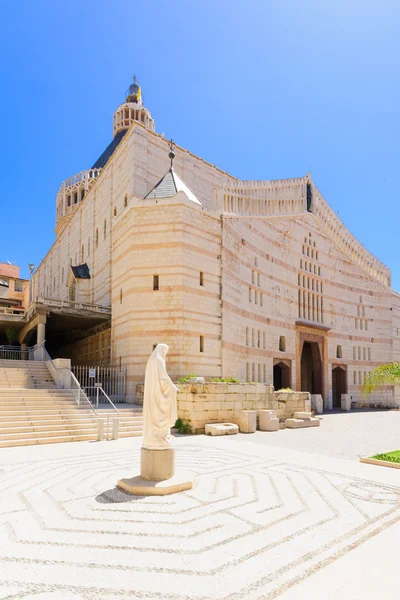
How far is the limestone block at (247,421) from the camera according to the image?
15.9 meters

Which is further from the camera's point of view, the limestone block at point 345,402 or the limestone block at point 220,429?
the limestone block at point 345,402

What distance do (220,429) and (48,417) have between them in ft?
20.1

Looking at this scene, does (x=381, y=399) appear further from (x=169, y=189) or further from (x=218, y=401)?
(x=169, y=189)

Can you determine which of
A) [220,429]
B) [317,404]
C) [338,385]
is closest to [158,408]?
[220,429]

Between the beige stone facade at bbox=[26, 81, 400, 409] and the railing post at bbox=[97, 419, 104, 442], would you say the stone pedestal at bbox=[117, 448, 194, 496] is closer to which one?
the railing post at bbox=[97, 419, 104, 442]

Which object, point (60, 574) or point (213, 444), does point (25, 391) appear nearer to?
point (213, 444)

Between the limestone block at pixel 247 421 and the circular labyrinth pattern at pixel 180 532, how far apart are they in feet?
24.9

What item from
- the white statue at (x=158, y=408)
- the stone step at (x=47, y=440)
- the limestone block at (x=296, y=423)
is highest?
the white statue at (x=158, y=408)

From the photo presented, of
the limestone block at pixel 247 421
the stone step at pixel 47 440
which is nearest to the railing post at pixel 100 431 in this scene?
the stone step at pixel 47 440

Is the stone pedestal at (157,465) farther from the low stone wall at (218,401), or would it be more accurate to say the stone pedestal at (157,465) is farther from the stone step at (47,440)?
the low stone wall at (218,401)

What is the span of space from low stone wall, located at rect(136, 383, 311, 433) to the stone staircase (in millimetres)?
1955

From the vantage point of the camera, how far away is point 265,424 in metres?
17.0

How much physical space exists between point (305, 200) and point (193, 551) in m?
30.3

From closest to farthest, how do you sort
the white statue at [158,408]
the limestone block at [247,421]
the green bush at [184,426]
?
the white statue at [158,408] → the green bush at [184,426] → the limestone block at [247,421]
